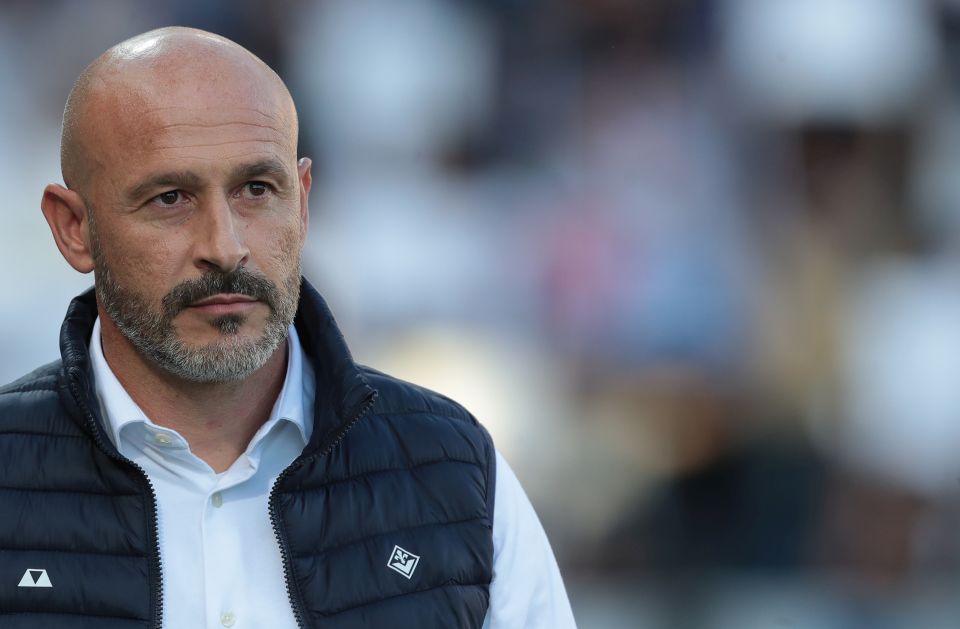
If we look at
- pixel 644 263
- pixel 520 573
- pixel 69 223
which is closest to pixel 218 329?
pixel 69 223

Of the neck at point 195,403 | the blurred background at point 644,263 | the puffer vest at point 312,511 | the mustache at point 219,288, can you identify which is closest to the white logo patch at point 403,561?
the puffer vest at point 312,511

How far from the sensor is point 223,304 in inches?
78.6

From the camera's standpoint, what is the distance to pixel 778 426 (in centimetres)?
464

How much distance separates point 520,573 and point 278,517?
40cm

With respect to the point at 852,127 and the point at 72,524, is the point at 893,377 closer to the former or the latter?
the point at 852,127

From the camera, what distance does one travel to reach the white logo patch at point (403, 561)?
2045mm

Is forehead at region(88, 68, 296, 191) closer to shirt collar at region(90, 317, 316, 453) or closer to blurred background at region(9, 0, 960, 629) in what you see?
shirt collar at region(90, 317, 316, 453)

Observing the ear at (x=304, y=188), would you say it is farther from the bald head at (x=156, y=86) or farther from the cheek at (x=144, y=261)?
the cheek at (x=144, y=261)

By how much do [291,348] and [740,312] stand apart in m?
2.73

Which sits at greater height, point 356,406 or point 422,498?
point 356,406

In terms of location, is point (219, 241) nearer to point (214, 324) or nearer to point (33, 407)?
point (214, 324)

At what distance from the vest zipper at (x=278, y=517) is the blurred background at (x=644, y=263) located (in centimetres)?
244

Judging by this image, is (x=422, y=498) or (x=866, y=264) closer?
(x=422, y=498)

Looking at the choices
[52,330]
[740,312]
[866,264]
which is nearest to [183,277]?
[52,330]
